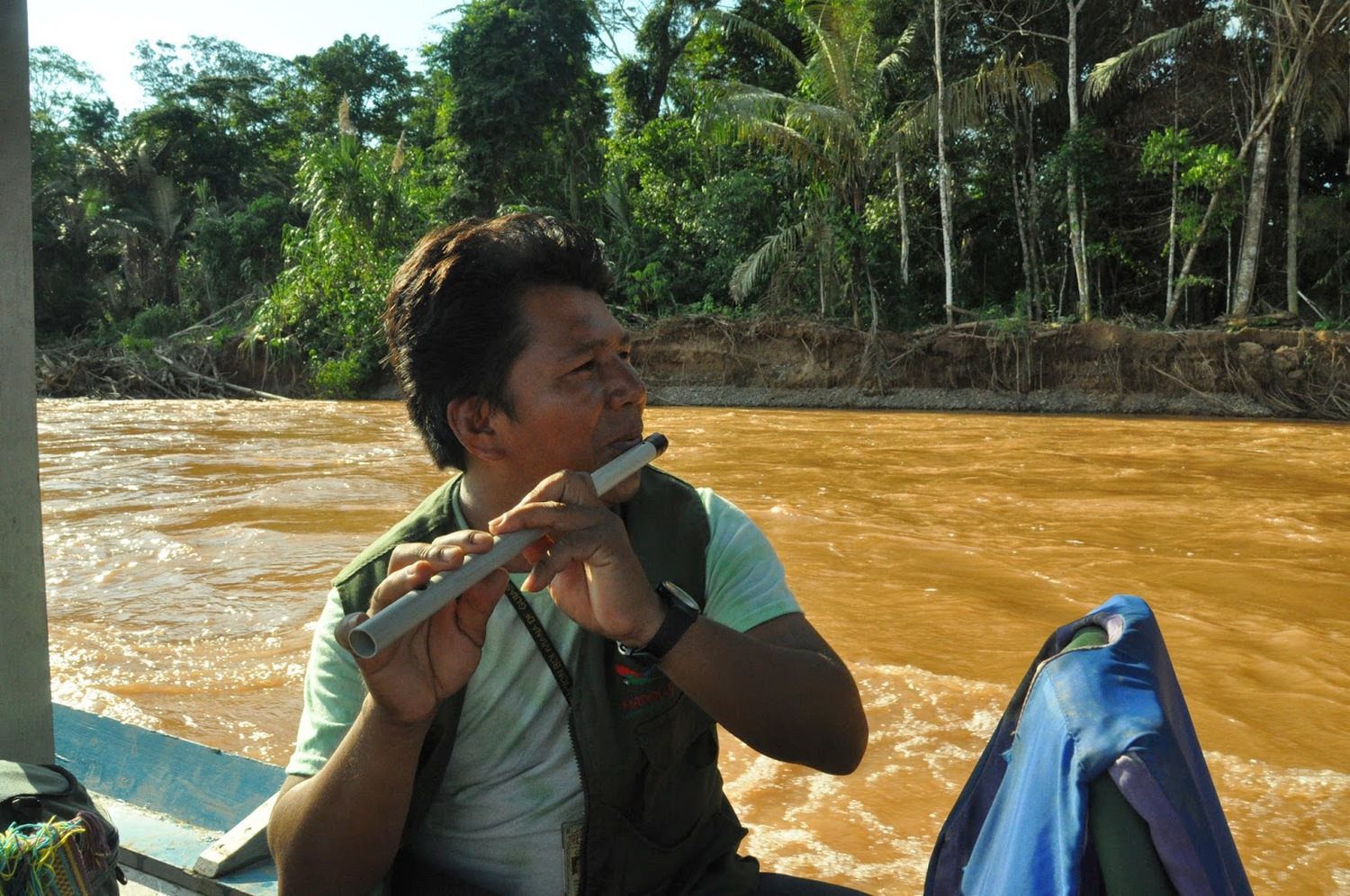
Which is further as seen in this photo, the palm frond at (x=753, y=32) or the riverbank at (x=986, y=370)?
the palm frond at (x=753, y=32)

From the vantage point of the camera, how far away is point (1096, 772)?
79cm

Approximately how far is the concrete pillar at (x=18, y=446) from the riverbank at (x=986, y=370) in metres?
15.8

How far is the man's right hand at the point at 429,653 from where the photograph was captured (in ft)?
3.83

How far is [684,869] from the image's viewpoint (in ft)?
4.62

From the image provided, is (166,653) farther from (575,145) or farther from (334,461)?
(575,145)

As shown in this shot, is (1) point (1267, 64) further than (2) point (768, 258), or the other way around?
(2) point (768, 258)

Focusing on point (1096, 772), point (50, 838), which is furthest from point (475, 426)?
point (1096, 772)

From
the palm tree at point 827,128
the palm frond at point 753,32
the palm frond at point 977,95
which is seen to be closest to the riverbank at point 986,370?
the palm tree at point 827,128

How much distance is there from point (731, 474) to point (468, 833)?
7.82 m

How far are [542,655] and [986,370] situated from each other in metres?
16.2

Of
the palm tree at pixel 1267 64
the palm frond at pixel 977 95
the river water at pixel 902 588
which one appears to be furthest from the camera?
the palm frond at pixel 977 95

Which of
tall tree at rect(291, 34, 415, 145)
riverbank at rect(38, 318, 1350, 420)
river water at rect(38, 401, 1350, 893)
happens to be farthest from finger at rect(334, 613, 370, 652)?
tall tree at rect(291, 34, 415, 145)

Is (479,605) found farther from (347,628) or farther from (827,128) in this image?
(827,128)

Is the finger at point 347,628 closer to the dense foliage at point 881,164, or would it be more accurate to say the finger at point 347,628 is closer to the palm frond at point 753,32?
the dense foliage at point 881,164
